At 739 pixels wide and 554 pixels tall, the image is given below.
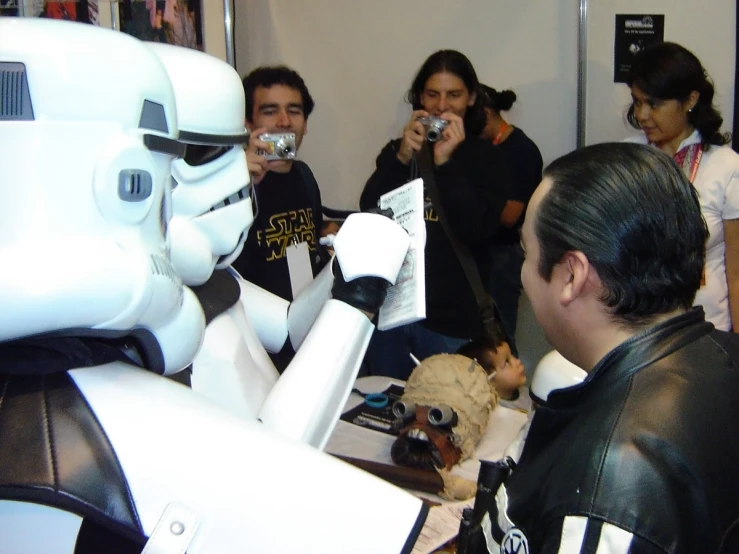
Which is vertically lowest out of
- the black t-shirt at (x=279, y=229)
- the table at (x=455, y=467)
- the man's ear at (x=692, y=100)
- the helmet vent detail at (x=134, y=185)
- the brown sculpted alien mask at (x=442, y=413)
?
the table at (x=455, y=467)

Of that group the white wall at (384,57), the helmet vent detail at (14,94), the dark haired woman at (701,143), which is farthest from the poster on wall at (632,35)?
the helmet vent detail at (14,94)

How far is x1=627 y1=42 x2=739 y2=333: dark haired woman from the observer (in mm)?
1957

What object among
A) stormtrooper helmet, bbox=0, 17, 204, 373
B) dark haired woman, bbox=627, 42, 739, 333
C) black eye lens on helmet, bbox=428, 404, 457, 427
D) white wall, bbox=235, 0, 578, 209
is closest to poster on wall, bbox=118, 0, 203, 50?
white wall, bbox=235, 0, 578, 209

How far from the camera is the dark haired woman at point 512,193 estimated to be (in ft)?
8.13

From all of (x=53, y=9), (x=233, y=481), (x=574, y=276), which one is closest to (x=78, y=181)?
(x=233, y=481)

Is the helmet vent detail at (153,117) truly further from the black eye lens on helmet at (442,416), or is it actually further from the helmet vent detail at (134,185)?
the black eye lens on helmet at (442,416)

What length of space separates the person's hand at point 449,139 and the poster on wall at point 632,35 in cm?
102

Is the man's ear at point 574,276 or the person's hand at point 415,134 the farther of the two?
the person's hand at point 415,134

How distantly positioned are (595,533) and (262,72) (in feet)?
5.46

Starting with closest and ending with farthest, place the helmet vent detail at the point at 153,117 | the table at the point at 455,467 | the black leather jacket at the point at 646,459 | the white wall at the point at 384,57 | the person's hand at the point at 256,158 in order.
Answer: the black leather jacket at the point at 646,459
the helmet vent detail at the point at 153,117
the table at the point at 455,467
the person's hand at the point at 256,158
the white wall at the point at 384,57

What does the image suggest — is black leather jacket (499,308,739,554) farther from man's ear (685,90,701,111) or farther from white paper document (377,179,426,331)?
man's ear (685,90,701,111)

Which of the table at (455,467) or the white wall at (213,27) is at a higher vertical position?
the white wall at (213,27)

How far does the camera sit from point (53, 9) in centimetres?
212

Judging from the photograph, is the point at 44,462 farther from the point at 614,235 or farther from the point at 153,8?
the point at 153,8
